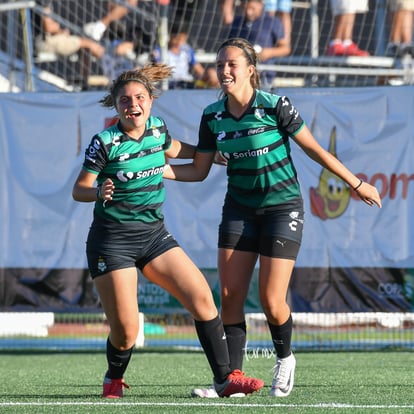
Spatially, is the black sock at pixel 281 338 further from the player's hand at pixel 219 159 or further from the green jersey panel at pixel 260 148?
the player's hand at pixel 219 159

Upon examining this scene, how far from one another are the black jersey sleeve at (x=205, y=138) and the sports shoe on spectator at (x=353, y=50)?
632 cm

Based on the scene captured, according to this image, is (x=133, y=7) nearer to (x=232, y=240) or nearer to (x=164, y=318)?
(x=164, y=318)

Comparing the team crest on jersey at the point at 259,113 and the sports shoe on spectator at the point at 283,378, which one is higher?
the team crest on jersey at the point at 259,113

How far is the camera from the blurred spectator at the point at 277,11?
12.6 m

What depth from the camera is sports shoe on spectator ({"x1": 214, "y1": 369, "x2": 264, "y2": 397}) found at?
588 cm

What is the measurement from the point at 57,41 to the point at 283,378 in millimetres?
8212

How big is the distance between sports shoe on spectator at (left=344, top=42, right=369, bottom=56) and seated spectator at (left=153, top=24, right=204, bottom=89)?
1.87 m

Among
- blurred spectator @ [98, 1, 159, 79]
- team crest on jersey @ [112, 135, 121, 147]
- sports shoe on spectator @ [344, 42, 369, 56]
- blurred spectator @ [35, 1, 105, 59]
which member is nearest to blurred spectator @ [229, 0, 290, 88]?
sports shoe on spectator @ [344, 42, 369, 56]

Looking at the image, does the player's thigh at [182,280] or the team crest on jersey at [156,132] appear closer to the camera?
the player's thigh at [182,280]

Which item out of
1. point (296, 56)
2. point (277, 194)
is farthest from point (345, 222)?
point (277, 194)

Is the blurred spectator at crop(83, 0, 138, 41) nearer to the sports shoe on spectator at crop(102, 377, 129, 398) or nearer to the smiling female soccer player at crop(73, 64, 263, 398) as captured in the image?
the smiling female soccer player at crop(73, 64, 263, 398)

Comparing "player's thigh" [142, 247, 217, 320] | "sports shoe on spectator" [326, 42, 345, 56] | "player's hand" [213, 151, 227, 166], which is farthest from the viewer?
"sports shoe on spectator" [326, 42, 345, 56]

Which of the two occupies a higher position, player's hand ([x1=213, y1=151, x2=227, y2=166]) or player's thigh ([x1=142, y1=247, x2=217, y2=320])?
player's hand ([x1=213, y1=151, x2=227, y2=166])

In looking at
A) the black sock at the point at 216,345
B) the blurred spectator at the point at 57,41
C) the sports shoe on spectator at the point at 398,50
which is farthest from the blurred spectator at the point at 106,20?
the black sock at the point at 216,345
